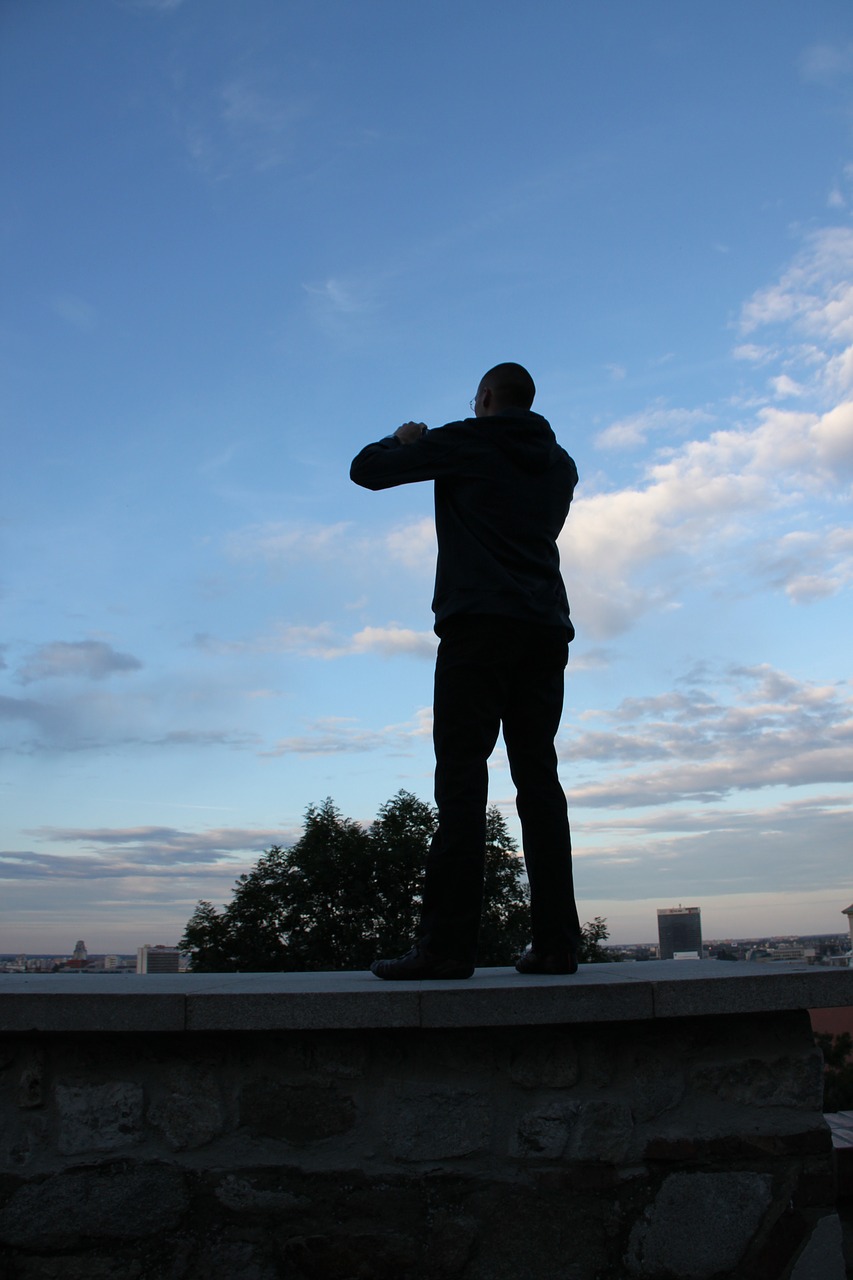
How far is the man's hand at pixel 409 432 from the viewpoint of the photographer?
9.61ft

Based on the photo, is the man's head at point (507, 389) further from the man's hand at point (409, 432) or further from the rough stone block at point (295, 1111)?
the rough stone block at point (295, 1111)

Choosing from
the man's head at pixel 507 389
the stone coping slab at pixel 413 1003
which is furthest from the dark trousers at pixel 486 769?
the man's head at pixel 507 389

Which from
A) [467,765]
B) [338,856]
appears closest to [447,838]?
[467,765]

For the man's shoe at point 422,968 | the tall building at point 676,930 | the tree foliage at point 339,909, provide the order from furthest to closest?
the tall building at point 676,930 → the tree foliage at point 339,909 → the man's shoe at point 422,968

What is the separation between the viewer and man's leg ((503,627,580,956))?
9.43 ft

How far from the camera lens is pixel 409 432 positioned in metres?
2.94

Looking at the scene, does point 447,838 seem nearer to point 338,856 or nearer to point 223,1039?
point 223,1039

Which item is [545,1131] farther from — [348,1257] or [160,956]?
[160,956]

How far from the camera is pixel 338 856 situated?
61.6 feet

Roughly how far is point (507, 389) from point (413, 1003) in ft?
6.44

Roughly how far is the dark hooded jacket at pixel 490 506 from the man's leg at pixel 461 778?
0.39ft

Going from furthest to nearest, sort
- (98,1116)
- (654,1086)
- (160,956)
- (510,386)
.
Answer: (160,956) → (510,386) → (654,1086) → (98,1116)

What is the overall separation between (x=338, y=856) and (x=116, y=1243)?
16.8m

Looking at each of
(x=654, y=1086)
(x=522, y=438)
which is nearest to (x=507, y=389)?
(x=522, y=438)
